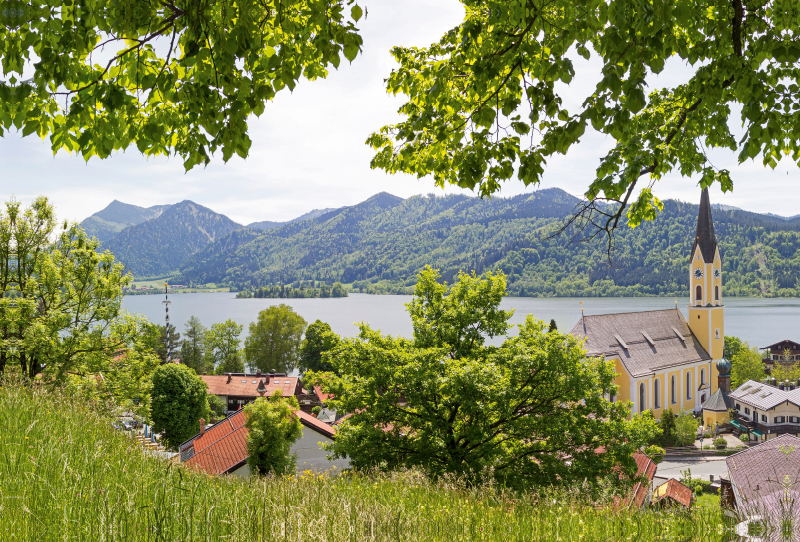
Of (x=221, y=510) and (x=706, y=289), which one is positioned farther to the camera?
(x=706, y=289)

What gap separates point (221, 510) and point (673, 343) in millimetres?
47905

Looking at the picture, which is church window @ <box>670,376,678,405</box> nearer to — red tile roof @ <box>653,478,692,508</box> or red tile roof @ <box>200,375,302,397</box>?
red tile roof @ <box>200,375,302,397</box>

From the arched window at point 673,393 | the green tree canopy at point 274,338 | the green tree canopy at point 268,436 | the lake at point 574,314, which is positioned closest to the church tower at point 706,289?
the arched window at point 673,393

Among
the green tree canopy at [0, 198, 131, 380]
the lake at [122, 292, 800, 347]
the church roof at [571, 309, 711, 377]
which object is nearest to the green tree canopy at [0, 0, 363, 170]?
the green tree canopy at [0, 198, 131, 380]

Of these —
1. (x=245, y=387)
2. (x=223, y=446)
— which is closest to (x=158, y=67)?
(x=223, y=446)

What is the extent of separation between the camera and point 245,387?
128 feet

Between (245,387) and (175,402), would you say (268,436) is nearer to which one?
(175,402)

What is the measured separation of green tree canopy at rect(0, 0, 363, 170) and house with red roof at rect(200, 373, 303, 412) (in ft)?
114

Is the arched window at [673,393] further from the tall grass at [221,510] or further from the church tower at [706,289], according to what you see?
the tall grass at [221,510]

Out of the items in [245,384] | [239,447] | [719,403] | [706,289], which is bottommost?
[719,403]

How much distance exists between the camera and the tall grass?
213 cm

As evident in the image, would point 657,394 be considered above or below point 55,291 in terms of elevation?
below

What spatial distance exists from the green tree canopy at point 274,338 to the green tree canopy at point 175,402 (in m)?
19.0

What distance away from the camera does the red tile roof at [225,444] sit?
55.5 ft
